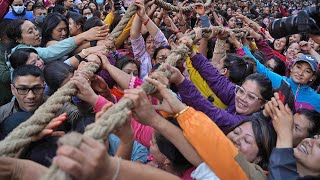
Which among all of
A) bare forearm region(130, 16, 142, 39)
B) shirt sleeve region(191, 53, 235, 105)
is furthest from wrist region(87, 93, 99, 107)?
bare forearm region(130, 16, 142, 39)

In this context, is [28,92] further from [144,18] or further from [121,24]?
[144,18]

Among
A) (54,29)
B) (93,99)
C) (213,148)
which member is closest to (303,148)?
(213,148)

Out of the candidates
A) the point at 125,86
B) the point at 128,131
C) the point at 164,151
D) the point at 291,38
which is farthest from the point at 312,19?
the point at 291,38

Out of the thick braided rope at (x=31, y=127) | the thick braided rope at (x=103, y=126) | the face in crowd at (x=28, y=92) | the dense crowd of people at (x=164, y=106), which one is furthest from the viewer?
the face in crowd at (x=28, y=92)

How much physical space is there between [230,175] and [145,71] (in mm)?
2055

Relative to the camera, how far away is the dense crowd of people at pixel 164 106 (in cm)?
138

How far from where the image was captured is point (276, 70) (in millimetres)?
4020

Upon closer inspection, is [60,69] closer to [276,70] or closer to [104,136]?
[104,136]

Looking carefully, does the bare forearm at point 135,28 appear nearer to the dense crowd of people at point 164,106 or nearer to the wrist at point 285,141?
the dense crowd of people at point 164,106

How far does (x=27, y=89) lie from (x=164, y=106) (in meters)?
1.02

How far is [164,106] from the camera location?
1677mm

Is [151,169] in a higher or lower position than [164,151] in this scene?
higher

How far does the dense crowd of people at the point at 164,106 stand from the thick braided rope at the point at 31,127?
45 mm

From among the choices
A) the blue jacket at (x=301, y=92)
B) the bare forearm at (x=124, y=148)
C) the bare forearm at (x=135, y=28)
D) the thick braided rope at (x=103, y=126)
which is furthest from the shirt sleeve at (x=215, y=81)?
the bare forearm at (x=124, y=148)
